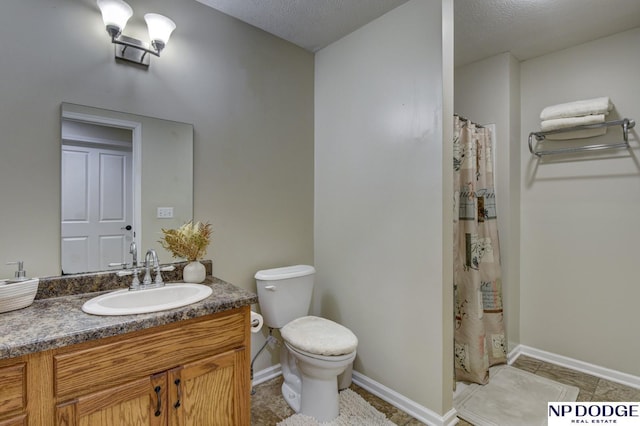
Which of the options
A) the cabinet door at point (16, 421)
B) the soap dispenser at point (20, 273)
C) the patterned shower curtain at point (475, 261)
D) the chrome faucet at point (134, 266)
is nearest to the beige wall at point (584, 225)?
the patterned shower curtain at point (475, 261)

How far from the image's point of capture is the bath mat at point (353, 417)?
1756 mm

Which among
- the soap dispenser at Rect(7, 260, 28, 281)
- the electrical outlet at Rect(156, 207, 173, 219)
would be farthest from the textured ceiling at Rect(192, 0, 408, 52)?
the soap dispenser at Rect(7, 260, 28, 281)

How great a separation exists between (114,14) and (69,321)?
1.38 meters

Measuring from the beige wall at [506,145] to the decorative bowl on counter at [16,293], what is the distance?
9.67ft

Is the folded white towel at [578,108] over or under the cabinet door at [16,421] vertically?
over

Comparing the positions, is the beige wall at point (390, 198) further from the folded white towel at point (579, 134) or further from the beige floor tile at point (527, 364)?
the folded white towel at point (579, 134)

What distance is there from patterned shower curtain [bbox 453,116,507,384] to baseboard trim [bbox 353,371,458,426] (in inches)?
20.9

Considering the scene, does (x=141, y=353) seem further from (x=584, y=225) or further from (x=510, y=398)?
(x=584, y=225)

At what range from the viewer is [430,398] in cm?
176

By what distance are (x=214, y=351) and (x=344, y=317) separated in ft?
3.71

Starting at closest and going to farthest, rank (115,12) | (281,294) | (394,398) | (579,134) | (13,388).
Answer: (13,388), (115,12), (394,398), (281,294), (579,134)

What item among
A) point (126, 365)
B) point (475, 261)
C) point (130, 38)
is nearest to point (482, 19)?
point (475, 261)

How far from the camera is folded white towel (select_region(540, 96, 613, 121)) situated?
2162 millimetres

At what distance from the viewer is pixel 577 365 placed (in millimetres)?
2387
